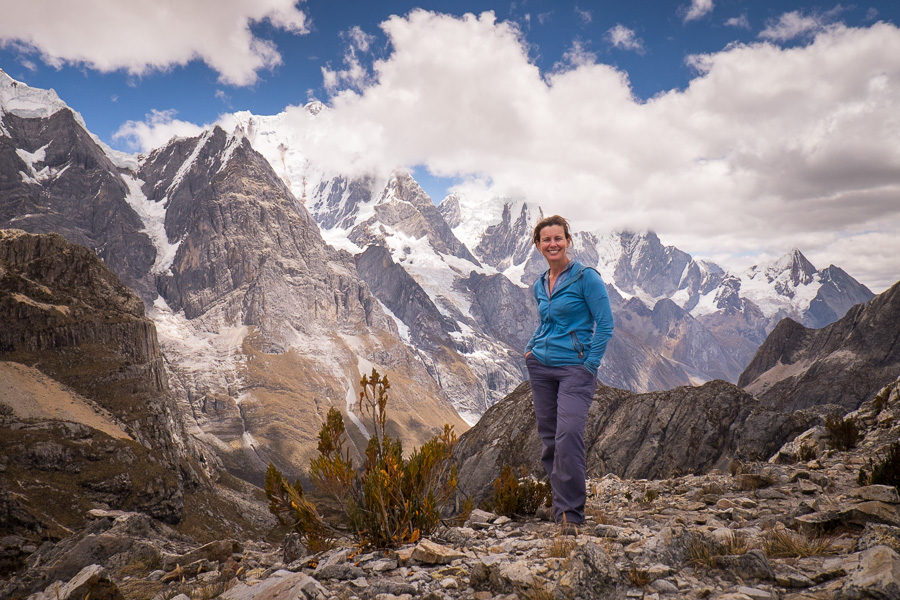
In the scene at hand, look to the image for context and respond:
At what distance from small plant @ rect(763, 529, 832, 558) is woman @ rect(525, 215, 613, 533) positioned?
213 cm

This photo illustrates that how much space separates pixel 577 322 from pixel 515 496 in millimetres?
3101

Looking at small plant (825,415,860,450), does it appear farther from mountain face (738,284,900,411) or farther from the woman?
mountain face (738,284,900,411)

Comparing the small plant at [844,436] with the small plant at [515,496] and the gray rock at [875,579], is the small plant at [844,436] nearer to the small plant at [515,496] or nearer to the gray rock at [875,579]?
the small plant at [515,496]

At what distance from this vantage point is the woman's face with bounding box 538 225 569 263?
21.5 ft

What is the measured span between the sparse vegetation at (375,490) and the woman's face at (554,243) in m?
2.90

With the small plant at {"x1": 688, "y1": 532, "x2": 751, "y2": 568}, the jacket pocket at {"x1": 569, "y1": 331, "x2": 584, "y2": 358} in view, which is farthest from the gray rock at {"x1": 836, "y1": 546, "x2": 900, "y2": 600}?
the jacket pocket at {"x1": 569, "y1": 331, "x2": 584, "y2": 358}

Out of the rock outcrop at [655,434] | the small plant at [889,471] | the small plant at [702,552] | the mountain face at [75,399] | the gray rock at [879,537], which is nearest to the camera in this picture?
the gray rock at [879,537]

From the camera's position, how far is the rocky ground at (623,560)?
138 inches

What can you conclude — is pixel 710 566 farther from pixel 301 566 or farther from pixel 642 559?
pixel 301 566

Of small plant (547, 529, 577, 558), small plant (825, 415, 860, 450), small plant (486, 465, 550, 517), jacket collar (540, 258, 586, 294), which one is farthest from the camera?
small plant (825, 415, 860, 450)

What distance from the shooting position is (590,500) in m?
9.41

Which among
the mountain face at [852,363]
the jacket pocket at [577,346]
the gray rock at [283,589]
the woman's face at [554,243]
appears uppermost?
the woman's face at [554,243]

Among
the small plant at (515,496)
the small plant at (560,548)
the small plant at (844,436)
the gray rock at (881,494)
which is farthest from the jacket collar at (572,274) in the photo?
the small plant at (844,436)

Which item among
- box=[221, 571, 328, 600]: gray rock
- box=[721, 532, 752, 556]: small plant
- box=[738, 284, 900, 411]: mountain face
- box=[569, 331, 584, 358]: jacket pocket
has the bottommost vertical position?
box=[738, 284, 900, 411]: mountain face
